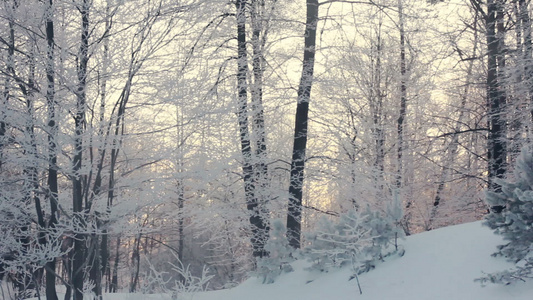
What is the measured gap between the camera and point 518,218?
4.84 metres

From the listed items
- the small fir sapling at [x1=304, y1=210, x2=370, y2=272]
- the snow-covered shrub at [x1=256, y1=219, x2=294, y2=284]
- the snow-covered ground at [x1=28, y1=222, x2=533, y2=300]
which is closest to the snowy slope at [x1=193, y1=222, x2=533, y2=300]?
the snow-covered ground at [x1=28, y1=222, x2=533, y2=300]

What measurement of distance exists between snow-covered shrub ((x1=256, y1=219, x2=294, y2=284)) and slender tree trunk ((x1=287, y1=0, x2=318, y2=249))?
1.72 meters

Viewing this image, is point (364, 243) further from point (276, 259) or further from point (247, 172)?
point (247, 172)

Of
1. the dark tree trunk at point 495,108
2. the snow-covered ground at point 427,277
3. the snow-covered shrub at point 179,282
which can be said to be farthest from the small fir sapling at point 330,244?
the dark tree trunk at point 495,108

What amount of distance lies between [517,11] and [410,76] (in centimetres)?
488

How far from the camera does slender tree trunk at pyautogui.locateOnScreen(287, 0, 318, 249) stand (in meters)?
9.68

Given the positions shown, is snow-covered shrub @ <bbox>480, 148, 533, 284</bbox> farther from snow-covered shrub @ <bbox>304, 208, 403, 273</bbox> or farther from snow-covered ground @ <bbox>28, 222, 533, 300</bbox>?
snow-covered shrub @ <bbox>304, 208, 403, 273</bbox>

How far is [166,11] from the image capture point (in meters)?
6.71

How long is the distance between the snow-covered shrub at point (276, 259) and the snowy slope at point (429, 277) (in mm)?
346

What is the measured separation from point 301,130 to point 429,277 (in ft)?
16.7

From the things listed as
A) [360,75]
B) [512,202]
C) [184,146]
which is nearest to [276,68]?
[184,146]

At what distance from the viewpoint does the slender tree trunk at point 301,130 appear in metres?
9.68

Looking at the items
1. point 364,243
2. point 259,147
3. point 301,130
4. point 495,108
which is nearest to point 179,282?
point 364,243

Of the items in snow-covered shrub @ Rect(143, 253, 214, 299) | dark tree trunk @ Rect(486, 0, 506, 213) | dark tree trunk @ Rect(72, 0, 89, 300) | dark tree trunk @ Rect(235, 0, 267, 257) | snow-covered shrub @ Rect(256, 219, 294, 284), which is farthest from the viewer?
dark tree trunk @ Rect(486, 0, 506, 213)
